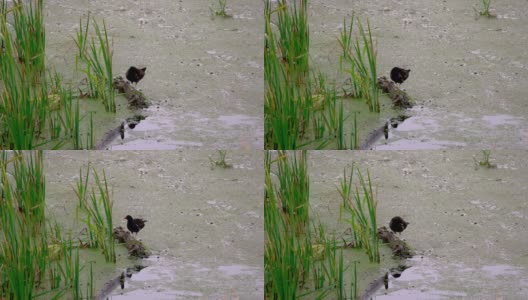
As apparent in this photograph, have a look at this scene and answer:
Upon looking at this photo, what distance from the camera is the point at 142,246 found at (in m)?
3.57

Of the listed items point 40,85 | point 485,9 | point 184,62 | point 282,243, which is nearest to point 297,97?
point 184,62

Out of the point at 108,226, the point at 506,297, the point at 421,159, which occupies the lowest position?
the point at 506,297

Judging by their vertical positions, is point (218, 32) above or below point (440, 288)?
above

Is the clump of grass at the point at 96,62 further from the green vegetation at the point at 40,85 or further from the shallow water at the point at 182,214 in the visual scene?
the shallow water at the point at 182,214

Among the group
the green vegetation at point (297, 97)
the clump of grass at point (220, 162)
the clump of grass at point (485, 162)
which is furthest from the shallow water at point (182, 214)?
the clump of grass at point (485, 162)

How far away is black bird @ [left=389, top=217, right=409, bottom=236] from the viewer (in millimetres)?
3573

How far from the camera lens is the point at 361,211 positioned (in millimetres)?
3551

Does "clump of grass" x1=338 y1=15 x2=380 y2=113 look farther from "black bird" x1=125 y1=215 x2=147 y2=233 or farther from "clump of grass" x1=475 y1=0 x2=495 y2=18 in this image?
"black bird" x1=125 y1=215 x2=147 y2=233

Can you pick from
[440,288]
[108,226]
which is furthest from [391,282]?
[108,226]

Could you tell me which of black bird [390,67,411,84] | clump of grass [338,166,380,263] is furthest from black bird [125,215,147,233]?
black bird [390,67,411,84]

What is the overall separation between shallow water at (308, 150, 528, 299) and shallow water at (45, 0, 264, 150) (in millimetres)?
364

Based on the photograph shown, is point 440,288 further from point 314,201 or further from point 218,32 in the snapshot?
point 218,32

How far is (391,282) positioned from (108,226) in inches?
44.8

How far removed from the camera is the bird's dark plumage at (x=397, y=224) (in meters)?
3.57
